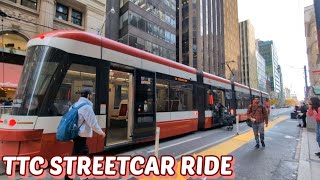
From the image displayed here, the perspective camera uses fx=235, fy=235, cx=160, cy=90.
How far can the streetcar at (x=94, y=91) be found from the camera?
17.5 feet

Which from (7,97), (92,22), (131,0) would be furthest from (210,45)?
(7,97)

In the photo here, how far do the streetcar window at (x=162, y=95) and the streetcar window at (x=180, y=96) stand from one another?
1.12ft

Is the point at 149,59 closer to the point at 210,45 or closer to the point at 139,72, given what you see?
the point at 139,72

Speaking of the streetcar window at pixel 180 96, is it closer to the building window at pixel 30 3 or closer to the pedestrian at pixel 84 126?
the pedestrian at pixel 84 126

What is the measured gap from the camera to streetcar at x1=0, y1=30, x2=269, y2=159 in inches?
210

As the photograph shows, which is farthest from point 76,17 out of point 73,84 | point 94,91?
point 73,84

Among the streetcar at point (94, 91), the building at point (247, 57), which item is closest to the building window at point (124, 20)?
the streetcar at point (94, 91)

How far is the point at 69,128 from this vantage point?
4.14m

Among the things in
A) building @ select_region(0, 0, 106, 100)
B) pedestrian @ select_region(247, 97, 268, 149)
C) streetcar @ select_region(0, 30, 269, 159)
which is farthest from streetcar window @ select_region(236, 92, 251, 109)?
building @ select_region(0, 0, 106, 100)

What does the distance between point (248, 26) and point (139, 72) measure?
362ft

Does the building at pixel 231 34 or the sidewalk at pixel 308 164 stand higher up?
the building at pixel 231 34

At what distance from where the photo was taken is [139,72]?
8.27 m

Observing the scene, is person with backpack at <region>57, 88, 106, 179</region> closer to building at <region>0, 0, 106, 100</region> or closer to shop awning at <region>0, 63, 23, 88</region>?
building at <region>0, 0, 106, 100</region>

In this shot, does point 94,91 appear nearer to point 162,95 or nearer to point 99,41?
Result: point 99,41
